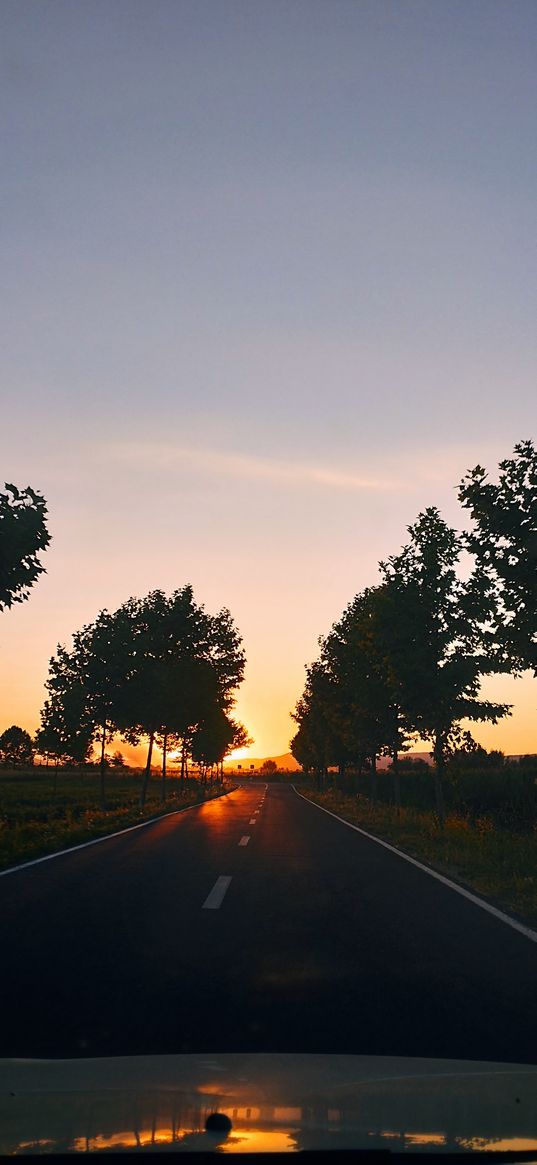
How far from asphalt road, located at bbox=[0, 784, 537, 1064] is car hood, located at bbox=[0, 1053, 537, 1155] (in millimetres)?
781

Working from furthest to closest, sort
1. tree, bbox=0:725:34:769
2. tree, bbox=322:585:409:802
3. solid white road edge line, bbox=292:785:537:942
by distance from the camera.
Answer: tree, bbox=0:725:34:769 → tree, bbox=322:585:409:802 → solid white road edge line, bbox=292:785:537:942

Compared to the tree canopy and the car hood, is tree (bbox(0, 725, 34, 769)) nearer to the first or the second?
the tree canopy

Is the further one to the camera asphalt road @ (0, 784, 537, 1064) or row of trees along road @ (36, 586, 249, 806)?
row of trees along road @ (36, 586, 249, 806)

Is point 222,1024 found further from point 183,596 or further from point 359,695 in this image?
point 183,596

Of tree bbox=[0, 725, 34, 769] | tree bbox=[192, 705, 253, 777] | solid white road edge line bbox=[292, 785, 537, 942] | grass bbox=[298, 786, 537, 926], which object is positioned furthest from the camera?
tree bbox=[0, 725, 34, 769]

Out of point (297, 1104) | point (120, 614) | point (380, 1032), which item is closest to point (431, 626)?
point (380, 1032)

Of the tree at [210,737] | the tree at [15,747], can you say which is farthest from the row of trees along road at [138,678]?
the tree at [15,747]

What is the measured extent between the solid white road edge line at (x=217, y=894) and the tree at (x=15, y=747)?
139641mm

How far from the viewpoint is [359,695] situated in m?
Answer: 32.3

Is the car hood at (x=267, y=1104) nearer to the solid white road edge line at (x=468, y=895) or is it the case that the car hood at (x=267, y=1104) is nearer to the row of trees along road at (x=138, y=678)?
the solid white road edge line at (x=468, y=895)

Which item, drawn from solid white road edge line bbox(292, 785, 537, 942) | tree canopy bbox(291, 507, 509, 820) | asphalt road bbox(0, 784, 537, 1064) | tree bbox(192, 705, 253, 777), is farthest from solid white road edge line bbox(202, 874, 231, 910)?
tree bbox(192, 705, 253, 777)

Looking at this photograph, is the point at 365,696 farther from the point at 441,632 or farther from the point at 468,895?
the point at 468,895

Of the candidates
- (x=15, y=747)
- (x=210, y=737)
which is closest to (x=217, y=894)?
(x=210, y=737)

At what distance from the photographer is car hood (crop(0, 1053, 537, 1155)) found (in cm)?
300
